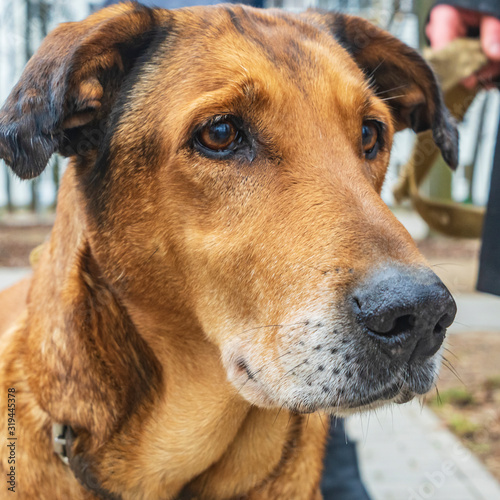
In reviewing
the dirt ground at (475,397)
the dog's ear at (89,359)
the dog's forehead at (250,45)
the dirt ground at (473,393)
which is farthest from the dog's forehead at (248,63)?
the dirt ground at (475,397)

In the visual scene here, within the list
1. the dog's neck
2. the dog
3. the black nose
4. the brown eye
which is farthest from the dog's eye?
the dog's neck

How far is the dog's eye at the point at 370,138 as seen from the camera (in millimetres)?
2379

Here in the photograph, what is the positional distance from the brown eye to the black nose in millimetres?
736

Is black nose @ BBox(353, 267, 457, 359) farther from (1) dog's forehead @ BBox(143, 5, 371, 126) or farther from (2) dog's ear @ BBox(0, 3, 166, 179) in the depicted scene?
(2) dog's ear @ BBox(0, 3, 166, 179)

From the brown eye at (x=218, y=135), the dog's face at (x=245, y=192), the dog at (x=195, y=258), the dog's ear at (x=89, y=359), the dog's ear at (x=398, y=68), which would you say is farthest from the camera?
the dog's ear at (x=398, y=68)

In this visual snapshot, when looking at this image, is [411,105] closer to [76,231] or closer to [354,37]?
[354,37]

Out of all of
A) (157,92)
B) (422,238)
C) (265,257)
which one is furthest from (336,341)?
(422,238)

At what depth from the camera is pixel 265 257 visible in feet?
6.31

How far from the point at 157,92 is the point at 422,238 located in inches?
406

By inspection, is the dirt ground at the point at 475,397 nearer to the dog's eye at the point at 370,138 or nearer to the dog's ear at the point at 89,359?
the dog's eye at the point at 370,138

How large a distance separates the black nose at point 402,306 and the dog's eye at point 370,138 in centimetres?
86

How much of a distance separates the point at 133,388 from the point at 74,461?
32 cm

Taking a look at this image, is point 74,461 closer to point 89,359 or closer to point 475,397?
point 89,359

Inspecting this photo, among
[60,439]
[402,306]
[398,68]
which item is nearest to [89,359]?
[60,439]
